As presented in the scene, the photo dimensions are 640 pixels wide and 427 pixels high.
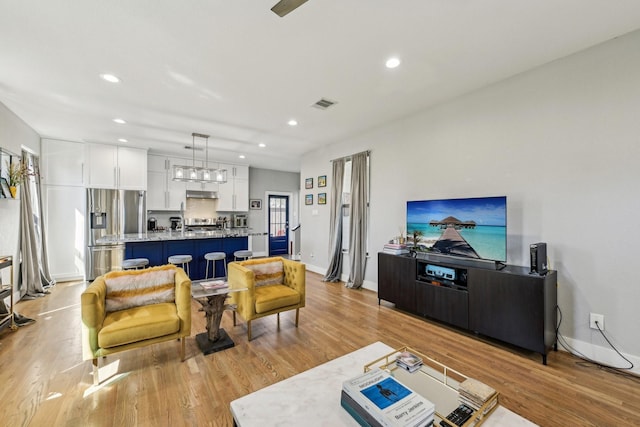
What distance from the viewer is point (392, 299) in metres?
3.72

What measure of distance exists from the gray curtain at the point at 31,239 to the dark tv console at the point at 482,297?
565 centimetres

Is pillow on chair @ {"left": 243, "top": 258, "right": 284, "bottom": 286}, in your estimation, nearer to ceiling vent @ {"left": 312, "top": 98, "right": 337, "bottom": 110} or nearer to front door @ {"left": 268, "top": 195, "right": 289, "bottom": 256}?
ceiling vent @ {"left": 312, "top": 98, "right": 337, "bottom": 110}

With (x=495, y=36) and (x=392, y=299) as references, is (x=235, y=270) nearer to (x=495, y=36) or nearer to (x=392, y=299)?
(x=392, y=299)

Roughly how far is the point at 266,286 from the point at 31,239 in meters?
4.11

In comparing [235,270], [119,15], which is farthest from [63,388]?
[119,15]

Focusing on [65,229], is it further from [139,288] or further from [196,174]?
[139,288]

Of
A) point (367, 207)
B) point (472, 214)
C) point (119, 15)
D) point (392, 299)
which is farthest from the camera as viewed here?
point (367, 207)

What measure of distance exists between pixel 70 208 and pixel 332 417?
6561 mm

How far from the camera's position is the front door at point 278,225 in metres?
8.48

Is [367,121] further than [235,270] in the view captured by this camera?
Yes

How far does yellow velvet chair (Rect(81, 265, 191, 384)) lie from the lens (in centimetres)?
209

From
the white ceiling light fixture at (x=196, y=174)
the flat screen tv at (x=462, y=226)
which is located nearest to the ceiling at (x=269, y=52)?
the white ceiling light fixture at (x=196, y=174)

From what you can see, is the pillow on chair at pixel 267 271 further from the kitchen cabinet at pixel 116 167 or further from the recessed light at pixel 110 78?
the kitchen cabinet at pixel 116 167

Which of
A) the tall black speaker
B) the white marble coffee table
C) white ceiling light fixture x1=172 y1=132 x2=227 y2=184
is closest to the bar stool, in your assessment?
white ceiling light fixture x1=172 y1=132 x2=227 y2=184
